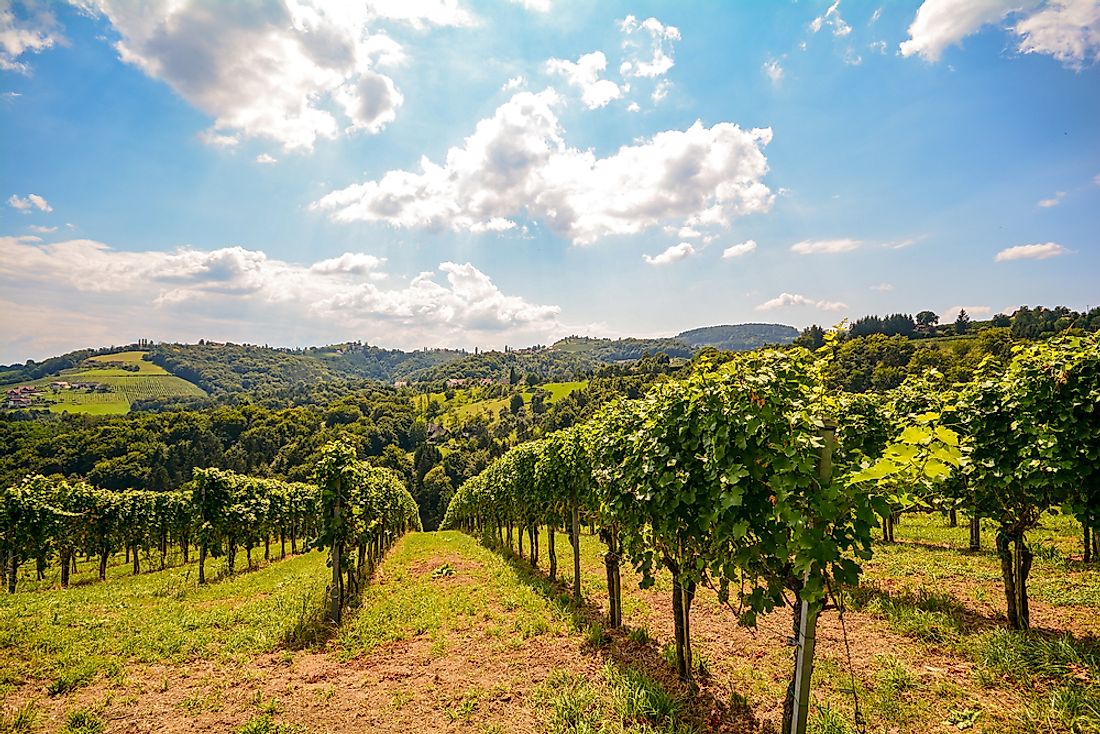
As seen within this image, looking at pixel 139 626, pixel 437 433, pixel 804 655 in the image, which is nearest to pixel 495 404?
pixel 437 433

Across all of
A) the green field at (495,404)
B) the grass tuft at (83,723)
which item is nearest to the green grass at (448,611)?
the grass tuft at (83,723)

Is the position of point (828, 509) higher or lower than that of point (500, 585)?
higher

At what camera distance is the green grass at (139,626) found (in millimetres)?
10633

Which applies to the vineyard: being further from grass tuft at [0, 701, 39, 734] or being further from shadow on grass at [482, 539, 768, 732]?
grass tuft at [0, 701, 39, 734]

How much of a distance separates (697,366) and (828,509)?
2576 mm

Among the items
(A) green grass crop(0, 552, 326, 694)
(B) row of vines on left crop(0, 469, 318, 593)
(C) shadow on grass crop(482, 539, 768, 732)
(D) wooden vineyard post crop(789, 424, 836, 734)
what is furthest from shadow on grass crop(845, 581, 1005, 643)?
(B) row of vines on left crop(0, 469, 318, 593)

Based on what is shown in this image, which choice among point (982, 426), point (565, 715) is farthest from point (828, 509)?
point (982, 426)

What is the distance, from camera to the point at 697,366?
6.55 m

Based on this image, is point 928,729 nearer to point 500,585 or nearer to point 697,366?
point 697,366

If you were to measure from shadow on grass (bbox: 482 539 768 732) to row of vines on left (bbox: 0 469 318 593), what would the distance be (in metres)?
10.4

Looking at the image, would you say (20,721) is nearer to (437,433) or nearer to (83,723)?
(83,723)

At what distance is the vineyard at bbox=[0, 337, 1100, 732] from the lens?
518 cm

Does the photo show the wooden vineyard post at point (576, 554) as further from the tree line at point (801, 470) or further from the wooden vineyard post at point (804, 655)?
the wooden vineyard post at point (804, 655)

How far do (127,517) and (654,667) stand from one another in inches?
1467
